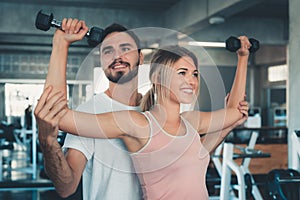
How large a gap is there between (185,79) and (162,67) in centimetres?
8

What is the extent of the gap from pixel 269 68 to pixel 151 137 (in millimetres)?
12170

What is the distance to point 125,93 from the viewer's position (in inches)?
58.5

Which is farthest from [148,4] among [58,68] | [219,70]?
[58,68]

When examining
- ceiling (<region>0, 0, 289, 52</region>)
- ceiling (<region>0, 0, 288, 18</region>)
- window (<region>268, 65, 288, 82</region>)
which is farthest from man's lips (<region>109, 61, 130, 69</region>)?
window (<region>268, 65, 288, 82</region>)

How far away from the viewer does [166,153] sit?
121cm

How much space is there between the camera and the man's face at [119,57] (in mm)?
1357

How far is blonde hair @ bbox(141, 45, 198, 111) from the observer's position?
126cm

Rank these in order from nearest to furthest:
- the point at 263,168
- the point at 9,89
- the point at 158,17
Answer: the point at 263,168
the point at 158,17
the point at 9,89

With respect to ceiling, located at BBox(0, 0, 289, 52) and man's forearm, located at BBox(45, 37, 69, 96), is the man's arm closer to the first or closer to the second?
man's forearm, located at BBox(45, 37, 69, 96)

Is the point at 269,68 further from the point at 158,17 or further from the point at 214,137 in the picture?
the point at 214,137

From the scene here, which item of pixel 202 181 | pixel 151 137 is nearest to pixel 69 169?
pixel 151 137

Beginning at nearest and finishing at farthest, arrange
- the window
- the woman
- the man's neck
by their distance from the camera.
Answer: the woman < the man's neck < the window

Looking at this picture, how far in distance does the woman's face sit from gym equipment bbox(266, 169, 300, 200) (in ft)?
5.26

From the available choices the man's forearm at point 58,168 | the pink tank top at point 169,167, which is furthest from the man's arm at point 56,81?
the pink tank top at point 169,167
